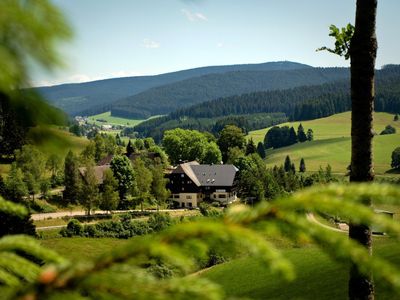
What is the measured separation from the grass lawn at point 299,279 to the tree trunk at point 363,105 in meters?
17.6

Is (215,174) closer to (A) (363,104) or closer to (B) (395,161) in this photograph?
(A) (363,104)

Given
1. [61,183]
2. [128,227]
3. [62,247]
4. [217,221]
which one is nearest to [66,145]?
[217,221]

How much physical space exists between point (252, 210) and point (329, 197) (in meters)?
0.24

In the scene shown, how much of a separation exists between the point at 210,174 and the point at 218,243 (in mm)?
84169

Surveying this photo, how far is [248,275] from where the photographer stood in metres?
38.6

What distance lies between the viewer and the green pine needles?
114 cm

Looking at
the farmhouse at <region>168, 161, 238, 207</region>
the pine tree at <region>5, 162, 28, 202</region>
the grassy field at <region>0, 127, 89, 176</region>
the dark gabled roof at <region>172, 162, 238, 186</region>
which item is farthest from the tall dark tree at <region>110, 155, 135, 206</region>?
the grassy field at <region>0, 127, 89, 176</region>

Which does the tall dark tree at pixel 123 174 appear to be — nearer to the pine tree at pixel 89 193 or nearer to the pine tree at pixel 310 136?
the pine tree at pixel 89 193

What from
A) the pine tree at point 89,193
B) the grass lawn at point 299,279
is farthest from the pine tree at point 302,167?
the grass lawn at point 299,279

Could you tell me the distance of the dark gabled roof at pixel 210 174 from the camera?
83.2m

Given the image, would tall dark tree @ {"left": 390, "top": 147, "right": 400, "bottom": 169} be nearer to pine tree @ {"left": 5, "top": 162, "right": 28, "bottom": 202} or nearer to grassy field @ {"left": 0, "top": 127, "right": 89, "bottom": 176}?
pine tree @ {"left": 5, "top": 162, "right": 28, "bottom": 202}

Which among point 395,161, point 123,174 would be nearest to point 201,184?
point 123,174

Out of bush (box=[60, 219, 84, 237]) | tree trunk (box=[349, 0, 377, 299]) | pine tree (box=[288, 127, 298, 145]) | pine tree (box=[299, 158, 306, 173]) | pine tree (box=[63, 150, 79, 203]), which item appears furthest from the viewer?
pine tree (box=[288, 127, 298, 145])

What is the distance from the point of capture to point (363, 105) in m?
7.75
